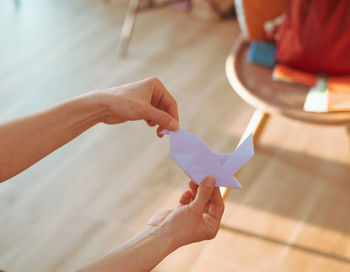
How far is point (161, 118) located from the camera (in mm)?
982

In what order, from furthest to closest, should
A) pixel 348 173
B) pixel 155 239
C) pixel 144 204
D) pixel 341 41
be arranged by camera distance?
pixel 348 173
pixel 144 204
pixel 341 41
pixel 155 239

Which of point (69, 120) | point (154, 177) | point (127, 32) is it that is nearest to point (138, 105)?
point (69, 120)

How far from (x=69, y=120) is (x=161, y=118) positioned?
218 mm

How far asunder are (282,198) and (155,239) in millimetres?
859

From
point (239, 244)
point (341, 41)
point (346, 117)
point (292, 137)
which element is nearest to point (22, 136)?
point (239, 244)

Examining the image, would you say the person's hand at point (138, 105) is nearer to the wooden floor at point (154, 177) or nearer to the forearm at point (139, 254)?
the forearm at point (139, 254)

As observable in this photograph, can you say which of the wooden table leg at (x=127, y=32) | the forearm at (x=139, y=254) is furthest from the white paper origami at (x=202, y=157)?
the wooden table leg at (x=127, y=32)

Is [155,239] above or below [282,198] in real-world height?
above

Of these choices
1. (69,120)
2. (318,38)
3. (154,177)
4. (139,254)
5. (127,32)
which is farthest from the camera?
(127,32)

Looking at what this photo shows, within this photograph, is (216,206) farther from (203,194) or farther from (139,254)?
(139,254)

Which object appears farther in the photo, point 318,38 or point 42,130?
point 318,38

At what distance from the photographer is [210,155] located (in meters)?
0.94

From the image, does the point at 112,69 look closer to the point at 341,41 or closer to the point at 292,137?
the point at 292,137

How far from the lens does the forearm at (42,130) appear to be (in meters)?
0.94
